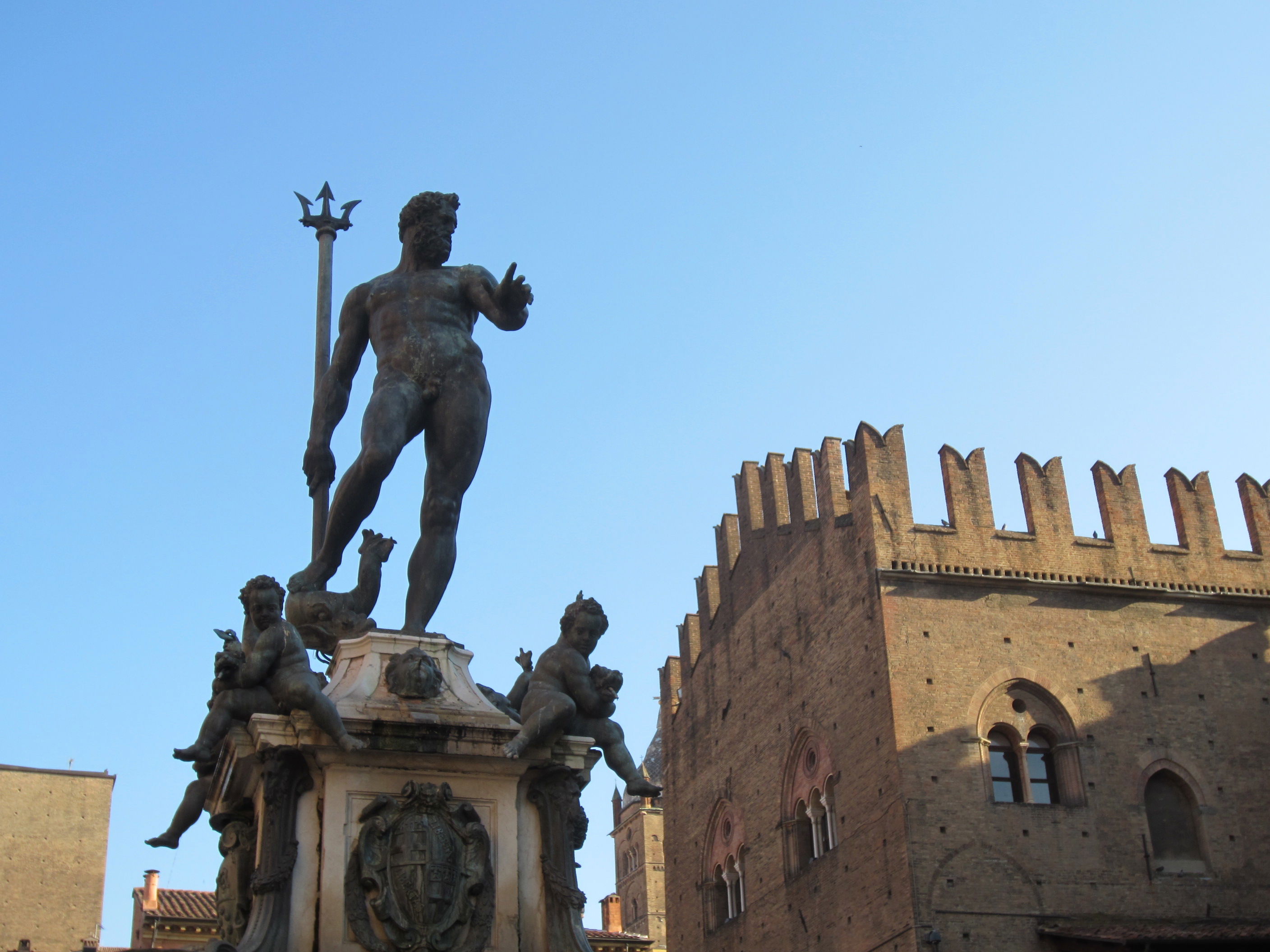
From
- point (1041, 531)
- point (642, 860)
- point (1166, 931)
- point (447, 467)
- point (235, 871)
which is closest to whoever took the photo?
point (235, 871)

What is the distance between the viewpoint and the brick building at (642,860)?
69.4 meters

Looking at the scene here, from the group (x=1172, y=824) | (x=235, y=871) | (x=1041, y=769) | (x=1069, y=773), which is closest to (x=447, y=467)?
(x=235, y=871)

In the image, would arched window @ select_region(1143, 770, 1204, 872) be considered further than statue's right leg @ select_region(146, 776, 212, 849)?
Yes

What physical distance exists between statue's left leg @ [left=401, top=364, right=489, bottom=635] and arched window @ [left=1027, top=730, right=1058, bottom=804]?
22.0m

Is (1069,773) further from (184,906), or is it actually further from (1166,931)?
(184,906)

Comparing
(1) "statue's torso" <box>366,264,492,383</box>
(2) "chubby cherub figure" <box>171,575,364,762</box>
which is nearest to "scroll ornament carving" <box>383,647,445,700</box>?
(2) "chubby cherub figure" <box>171,575,364,762</box>

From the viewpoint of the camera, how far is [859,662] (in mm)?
28375

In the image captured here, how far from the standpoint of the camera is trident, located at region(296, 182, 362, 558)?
24.1 ft

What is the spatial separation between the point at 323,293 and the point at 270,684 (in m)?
3.46

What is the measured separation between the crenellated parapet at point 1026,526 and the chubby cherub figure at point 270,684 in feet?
74.4

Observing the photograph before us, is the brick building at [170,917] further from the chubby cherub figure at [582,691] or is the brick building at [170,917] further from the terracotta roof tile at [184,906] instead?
the chubby cherub figure at [582,691]

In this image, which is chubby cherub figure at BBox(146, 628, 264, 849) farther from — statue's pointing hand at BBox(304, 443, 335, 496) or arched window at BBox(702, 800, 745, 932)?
arched window at BBox(702, 800, 745, 932)

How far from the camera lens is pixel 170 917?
29.4 m

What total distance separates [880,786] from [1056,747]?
3.17 meters
